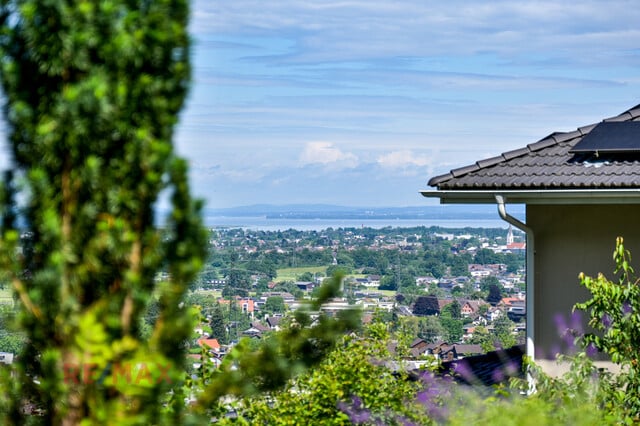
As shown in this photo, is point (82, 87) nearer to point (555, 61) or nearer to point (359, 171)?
point (555, 61)

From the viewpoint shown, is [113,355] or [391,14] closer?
[113,355]

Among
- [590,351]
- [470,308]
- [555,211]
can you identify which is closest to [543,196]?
[555,211]

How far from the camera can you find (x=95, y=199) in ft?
8.91

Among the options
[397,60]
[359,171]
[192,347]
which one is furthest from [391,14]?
[397,60]

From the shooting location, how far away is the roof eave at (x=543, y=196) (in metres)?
7.11

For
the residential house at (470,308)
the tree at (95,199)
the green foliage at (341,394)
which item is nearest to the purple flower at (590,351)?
the green foliage at (341,394)

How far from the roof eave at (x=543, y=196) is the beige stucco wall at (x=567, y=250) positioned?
360 millimetres

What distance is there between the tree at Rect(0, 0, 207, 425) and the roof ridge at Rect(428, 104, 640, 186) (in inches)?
201

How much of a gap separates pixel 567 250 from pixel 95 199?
5.80 meters

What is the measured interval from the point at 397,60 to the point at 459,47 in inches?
1064

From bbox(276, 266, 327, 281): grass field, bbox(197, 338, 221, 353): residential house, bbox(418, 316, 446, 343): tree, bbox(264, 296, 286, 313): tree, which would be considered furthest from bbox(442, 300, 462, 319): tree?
bbox(197, 338, 221, 353): residential house

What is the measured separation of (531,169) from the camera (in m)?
7.65

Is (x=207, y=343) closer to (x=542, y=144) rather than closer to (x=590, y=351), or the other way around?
(x=590, y=351)

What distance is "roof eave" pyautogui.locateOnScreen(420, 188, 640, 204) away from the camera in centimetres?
711
